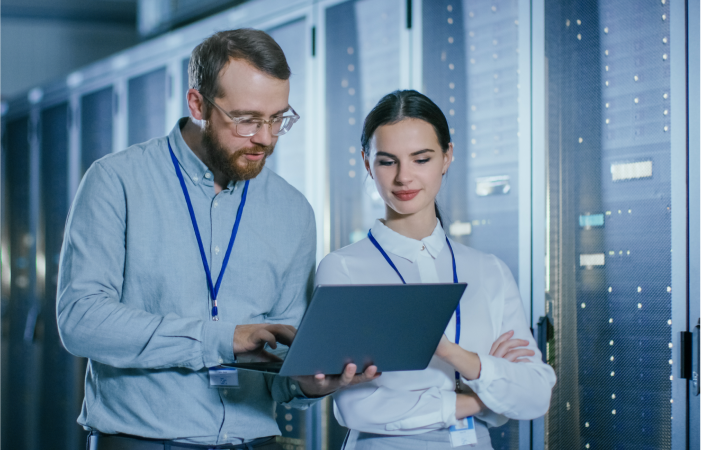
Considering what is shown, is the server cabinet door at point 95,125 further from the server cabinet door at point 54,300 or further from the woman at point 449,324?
the woman at point 449,324

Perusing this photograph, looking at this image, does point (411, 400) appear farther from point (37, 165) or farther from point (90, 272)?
point (37, 165)

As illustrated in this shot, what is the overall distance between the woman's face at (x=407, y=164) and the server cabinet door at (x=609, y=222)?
86 cm

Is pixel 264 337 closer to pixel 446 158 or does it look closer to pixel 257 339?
pixel 257 339

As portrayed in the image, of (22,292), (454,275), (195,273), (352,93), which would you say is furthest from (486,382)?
(22,292)

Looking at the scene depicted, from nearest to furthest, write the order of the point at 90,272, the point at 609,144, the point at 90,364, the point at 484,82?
the point at 90,272 → the point at 90,364 → the point at 609,144 → the point at 484,82

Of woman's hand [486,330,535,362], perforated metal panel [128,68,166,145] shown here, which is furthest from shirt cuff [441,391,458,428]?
perforated metal panel [128,68,166,145]

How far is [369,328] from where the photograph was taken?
1034 millimetres

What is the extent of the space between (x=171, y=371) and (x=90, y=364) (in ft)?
0.75

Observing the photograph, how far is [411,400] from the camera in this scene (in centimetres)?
127

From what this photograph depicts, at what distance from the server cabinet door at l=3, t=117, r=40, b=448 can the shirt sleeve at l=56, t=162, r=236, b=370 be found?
374 cm

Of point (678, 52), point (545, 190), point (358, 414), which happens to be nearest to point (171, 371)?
point (358, 414)

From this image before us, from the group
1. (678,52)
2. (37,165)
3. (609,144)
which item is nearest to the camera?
(678,52)

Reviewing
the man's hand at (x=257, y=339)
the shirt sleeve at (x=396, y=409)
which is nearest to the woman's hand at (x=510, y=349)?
the shirt sleeve at (x=396, y=409)

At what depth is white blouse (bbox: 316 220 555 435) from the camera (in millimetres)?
1255
